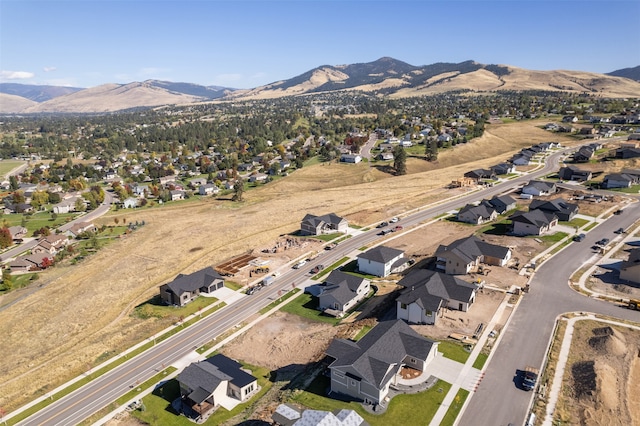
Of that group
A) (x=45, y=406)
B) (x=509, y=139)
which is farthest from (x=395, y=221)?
(x=509, y=139)

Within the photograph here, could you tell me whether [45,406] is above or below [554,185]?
below

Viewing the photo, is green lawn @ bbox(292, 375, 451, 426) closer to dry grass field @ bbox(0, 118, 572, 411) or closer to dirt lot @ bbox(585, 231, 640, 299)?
dry grass field @ bbox(0, 118, 572, 411)

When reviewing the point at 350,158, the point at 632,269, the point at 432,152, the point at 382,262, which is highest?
the point at 432,152

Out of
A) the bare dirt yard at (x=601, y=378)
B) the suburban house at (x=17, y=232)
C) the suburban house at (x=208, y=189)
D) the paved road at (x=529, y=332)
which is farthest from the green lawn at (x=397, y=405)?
the suburban house at (x=208, y=189)

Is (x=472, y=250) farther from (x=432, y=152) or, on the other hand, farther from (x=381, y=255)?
(x=432, y=152)

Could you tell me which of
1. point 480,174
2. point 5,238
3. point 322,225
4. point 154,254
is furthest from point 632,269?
point 5,238

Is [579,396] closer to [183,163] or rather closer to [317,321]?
[317,321]
